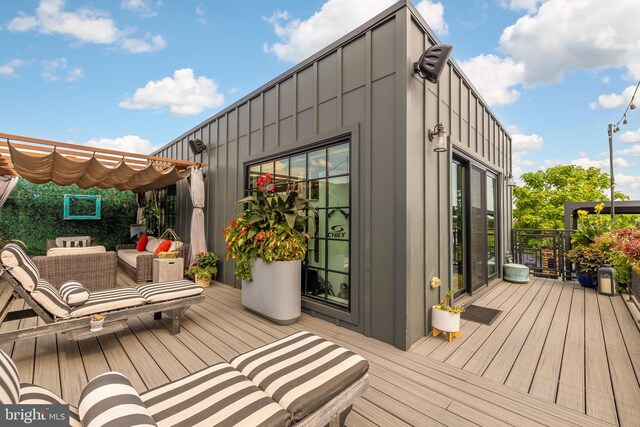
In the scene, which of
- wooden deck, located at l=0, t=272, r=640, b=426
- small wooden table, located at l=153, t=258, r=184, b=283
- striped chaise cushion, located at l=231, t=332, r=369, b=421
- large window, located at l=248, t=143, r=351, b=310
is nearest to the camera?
striped chaise cushion, located at l=231, t=332, r=369, b=421

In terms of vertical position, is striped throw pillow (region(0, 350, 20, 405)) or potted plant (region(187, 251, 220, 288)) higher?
striped throw pillow (region(0, 350, 20, 405))

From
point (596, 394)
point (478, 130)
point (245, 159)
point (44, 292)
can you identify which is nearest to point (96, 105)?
point (245, 159)

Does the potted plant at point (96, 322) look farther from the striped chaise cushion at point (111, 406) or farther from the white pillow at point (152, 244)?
the white pillow at point (152, 244)

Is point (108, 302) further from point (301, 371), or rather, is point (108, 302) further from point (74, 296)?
point (301, 371)

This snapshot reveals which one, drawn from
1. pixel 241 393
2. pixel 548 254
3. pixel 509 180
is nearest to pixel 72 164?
pixel 241 393

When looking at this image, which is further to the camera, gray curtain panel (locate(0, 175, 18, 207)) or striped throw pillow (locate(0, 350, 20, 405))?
gray curtain panel (locate(0, 175, 18, 207))

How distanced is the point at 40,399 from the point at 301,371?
3.50 feet

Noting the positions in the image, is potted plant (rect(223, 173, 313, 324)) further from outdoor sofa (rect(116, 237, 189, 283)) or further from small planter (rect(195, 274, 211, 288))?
outdoor sofa (rect(116, 237, 189, 283))

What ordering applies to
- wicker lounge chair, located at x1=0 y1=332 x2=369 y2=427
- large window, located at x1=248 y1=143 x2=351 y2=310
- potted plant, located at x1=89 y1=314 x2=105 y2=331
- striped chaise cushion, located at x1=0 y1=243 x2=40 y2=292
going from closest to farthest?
wicker lounge chair, located at x1=0 y1=332 x2=369 y2=427, striped chaise cushion, located at x1=0 y1=243 x2=40 y2=292, potted plant, located at x1=89 y1=314 x2=105 y2=331, large window, located at x1=248 y1=143 x2=351 y2=310

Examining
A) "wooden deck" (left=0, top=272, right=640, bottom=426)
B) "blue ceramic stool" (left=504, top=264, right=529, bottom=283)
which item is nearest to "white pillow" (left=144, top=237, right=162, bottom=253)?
"wooden deck" (left=0, top=272, right=640, bottom=426)

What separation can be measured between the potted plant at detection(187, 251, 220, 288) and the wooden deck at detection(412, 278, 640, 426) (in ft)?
13.0

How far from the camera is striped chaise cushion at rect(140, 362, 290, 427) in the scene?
1054mm

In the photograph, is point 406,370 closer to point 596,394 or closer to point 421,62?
point 596,394

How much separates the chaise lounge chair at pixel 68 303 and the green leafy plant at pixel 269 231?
0.88 metres
